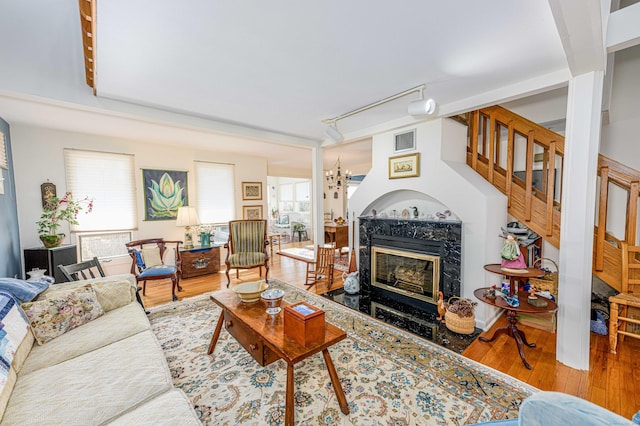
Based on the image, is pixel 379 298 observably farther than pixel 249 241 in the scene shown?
No

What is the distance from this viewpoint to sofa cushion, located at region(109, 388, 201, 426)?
1.09m

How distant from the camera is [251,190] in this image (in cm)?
571

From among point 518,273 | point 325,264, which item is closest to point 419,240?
point 518,273

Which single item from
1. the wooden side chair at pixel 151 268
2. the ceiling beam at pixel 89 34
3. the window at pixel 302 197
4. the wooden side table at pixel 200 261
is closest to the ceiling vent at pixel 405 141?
the ceiling beam at pixel 89 34

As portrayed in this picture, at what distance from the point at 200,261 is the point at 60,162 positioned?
2479 millimetres

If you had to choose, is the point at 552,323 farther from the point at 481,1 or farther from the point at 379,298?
the point at 481,1

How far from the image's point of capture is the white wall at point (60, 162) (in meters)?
3.46

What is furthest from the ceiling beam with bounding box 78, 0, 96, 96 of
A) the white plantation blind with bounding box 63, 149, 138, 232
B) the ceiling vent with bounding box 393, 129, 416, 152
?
the ceiling vent with bounding box 393, 129, 416, 152

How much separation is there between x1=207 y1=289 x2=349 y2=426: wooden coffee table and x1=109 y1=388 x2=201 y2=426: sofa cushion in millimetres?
528

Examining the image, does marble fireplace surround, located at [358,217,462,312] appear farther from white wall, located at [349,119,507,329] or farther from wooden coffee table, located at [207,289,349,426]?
wooden coffee table, located at [207,289,349,426]

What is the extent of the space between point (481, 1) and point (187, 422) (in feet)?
8.22

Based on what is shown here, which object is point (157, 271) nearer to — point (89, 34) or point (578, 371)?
point (89, 34)

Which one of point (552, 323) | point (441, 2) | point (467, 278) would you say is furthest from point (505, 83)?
A: point (552, 323)

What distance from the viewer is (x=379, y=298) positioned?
11.5ft
